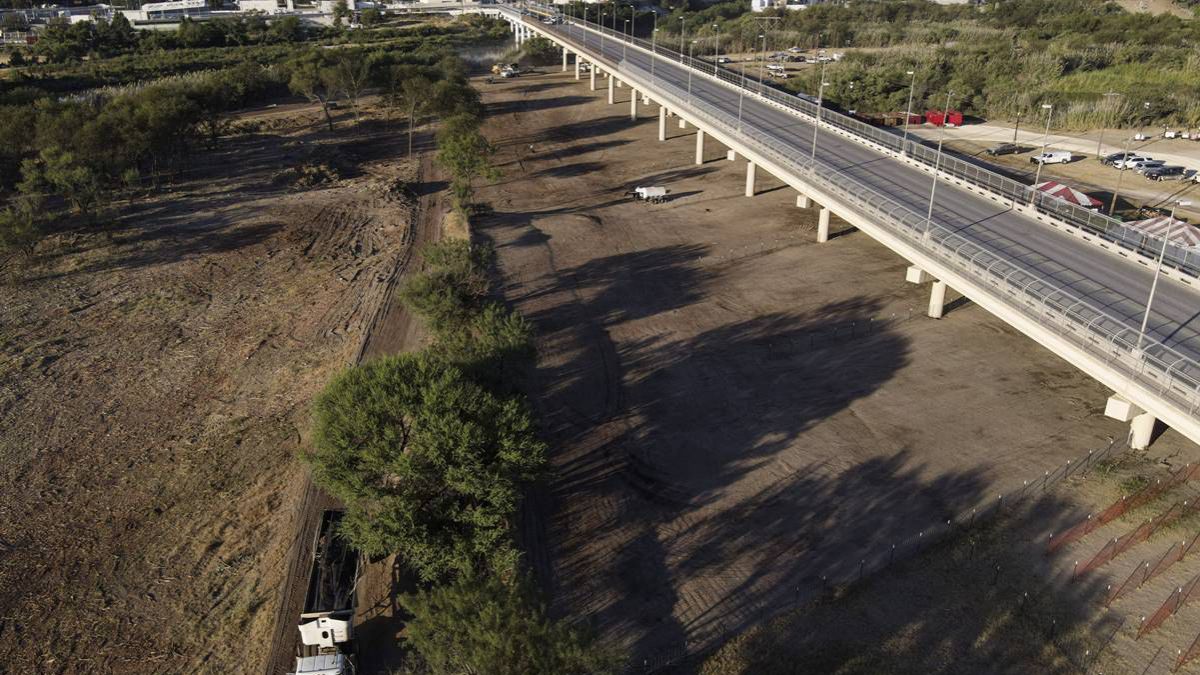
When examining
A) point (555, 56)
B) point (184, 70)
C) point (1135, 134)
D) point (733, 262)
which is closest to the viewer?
point (733, 262)

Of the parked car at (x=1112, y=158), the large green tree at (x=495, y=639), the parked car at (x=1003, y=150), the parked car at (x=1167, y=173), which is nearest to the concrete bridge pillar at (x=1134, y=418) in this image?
the large green tree at (x=495, y=639)

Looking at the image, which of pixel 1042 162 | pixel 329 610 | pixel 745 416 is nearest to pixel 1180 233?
pixel 745 416

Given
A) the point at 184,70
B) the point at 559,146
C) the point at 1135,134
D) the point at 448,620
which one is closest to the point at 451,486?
the point at 448,620

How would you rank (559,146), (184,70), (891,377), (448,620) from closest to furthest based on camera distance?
(448,620)
(891,377)
(559,146)
(184,70)

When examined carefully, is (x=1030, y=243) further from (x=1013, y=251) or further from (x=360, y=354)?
(x=360, y=354)

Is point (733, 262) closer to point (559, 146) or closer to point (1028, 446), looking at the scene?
point (1028, 446)

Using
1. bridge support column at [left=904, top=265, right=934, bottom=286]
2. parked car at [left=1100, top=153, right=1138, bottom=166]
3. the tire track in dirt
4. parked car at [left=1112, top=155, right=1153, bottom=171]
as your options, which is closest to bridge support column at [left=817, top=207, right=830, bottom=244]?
bridge support column at [left=904, top=265, right=934, bottom=286]

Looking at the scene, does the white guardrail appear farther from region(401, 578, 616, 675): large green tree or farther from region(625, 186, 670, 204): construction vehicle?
region(401, 578, 616, 675): large green tree

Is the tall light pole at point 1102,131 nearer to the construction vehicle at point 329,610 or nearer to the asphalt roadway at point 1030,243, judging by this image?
the asphalt roadway at point 1030,243
